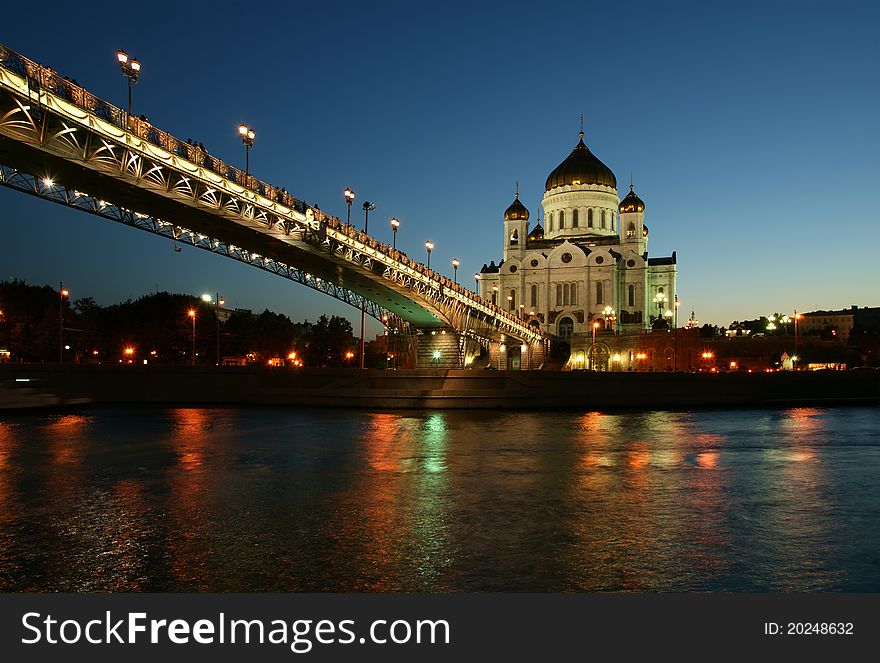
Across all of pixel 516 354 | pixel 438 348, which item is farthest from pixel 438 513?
pixel 516 354

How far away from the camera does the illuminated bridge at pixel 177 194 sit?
2469cm

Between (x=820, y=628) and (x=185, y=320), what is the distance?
8458cm

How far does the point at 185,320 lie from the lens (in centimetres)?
8369

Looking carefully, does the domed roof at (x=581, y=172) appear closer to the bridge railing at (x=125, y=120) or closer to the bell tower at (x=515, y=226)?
the bell tower at (x=515, y=226)

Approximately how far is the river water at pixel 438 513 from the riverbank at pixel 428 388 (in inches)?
668

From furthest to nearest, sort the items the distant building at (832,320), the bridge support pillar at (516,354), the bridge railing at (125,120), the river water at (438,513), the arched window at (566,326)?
the distant building at (832,320), the arched window at (566,326), the bridge support pillar at (516,354), the bridge railing at (125,120), the river water at (438,513)

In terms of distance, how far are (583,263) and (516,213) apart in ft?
58.9

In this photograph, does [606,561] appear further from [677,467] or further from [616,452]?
[616,452]

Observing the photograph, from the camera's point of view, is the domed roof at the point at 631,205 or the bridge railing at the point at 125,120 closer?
the bridge railing at the point at 125,120

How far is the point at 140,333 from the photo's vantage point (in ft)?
270

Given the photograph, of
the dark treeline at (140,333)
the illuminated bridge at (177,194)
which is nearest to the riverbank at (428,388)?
the illuminated bridge at (177,194)

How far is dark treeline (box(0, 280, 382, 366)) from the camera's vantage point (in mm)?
72250

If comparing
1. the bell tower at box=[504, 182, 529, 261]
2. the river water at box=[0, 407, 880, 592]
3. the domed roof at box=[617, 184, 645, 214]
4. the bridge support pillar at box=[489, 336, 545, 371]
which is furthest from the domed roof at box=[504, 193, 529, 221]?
the river water at box=[0, 407, 880, 592]

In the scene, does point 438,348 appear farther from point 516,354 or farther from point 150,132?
point 150,132
